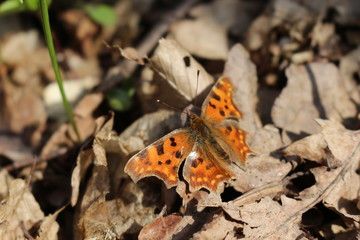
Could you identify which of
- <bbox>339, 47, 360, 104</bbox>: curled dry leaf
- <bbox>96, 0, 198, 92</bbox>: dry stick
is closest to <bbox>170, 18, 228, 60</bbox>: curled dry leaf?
<bbox>96, 0, 198, 92</bbox>: dry stick

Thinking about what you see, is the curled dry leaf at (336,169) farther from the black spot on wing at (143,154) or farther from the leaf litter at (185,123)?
the black spot on wing at (143,154)

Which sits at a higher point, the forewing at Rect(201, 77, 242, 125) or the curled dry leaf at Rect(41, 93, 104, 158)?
the curled dry leaf at Rect(41, 93, 104, 158)

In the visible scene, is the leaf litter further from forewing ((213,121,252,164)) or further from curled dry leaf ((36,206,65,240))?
forewing ((213,121,252,164))

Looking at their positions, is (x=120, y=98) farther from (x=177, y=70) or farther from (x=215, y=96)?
(x=215, y=96)

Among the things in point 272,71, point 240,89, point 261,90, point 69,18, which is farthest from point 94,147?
point 69,18

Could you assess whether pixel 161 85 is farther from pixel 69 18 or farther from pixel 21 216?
pixel 69 18

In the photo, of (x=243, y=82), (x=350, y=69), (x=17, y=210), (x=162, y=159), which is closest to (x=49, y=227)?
(x=17, y=210)

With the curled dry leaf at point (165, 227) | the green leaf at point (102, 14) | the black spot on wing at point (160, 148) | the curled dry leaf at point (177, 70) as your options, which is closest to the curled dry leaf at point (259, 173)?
the curled dry leaf at point (165, 227)
